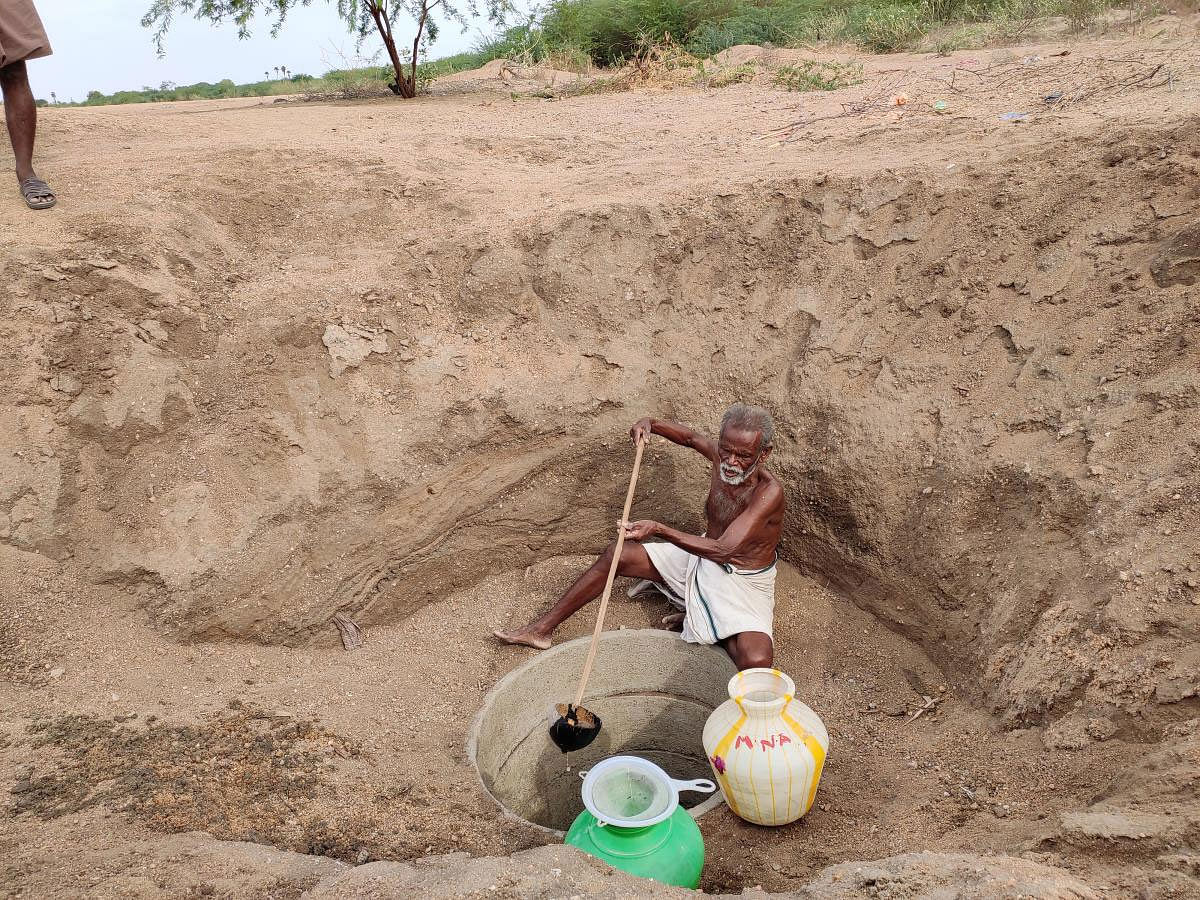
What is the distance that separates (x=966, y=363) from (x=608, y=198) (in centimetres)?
202

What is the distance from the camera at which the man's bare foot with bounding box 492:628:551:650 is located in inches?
158

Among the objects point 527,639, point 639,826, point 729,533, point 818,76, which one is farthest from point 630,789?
point 818,76

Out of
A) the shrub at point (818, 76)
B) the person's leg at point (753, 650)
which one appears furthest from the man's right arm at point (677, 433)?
the shrub at point (818, 76)

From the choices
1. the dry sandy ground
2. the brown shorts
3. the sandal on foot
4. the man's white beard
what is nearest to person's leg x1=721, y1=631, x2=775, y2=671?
the dry sandy ground

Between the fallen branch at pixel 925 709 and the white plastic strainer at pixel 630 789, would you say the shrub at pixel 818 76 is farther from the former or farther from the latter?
the white plastic strainer at pixel 630 789

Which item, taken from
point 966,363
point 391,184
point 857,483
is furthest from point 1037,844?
point 391,184

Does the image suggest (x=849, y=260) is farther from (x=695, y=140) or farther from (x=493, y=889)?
(x=493, y=889)

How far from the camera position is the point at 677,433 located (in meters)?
4.00

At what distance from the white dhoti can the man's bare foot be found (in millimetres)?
674

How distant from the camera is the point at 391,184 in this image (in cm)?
463

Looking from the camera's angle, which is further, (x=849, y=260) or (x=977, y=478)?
(x=849, y=260)

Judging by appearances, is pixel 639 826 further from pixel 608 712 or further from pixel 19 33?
pixel 19 33

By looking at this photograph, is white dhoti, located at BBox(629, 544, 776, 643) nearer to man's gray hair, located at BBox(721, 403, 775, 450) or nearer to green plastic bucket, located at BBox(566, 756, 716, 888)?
man's gray hair, located at BBox(721, 403, 775, 450)

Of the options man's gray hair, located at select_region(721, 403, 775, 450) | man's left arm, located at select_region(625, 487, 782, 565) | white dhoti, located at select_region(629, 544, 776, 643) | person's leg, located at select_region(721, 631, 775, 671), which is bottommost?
person's leg, located at select_region(721, 631, 775, 671)
